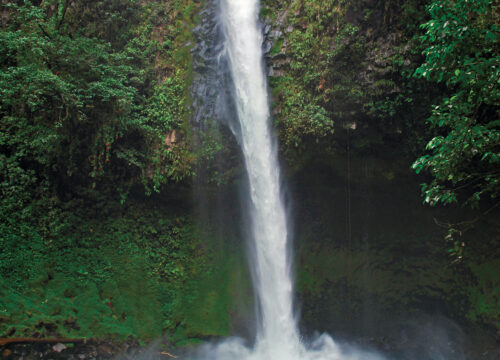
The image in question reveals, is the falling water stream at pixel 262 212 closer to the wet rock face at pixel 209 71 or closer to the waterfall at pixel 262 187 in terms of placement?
the waterfall at pixel 262 187

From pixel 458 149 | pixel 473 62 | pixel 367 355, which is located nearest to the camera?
pixel 473 62

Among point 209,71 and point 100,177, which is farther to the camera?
point 209,71

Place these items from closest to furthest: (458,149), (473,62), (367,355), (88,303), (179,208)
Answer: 1. (473,62)
2. (458,149)
3. (88,303)
4. (367,355)
5. (179,208)

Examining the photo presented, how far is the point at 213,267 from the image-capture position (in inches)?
296

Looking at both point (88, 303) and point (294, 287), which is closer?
point (88, 303)

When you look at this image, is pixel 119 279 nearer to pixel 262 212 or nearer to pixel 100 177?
pixel 100 177

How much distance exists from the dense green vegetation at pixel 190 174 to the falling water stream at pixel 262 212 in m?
0.36

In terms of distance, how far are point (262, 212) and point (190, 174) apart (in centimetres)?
179

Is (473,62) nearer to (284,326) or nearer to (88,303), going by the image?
(284,326)

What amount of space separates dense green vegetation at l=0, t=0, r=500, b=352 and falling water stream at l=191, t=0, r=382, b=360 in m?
0.36

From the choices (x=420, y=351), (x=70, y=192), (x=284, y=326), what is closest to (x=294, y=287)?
(x=284, y=326)

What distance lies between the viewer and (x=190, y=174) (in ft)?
22.7

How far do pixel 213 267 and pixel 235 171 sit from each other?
2367 millimetres

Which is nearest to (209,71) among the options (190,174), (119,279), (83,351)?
(190,174)
